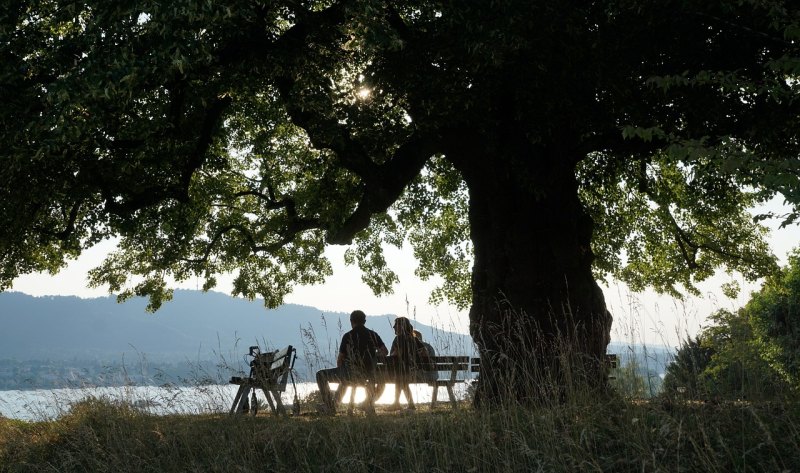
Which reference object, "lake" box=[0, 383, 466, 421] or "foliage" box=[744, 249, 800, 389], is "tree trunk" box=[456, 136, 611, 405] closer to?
"lake" box=[0, 383, 466, 421]

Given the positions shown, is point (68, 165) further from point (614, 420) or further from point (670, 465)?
point (670, 465)

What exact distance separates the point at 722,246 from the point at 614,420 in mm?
16600

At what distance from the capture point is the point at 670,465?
6406mm

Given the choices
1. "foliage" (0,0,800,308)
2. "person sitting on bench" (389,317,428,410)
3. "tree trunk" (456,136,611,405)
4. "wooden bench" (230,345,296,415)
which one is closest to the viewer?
"foliage" (0,0,800,308)

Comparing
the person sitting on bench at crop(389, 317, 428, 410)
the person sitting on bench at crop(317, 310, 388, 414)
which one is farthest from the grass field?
the person sitting on bench at crop(389, 317, 428, 410)

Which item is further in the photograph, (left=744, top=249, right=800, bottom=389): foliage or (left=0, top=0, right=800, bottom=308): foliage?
(left=744, top=249, right=800, bottom=389): foliage

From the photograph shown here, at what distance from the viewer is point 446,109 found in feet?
37.2

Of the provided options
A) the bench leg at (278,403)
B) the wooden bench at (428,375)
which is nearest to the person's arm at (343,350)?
the wooden bench at (428,375)

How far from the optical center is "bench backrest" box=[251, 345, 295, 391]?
406 inches

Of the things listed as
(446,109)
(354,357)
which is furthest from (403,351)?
(446,109)

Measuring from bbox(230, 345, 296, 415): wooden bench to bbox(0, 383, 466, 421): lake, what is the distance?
1.37ft

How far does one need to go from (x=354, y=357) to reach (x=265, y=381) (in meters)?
1.71

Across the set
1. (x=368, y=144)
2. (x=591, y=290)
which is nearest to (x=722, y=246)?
(x=591, y=290)

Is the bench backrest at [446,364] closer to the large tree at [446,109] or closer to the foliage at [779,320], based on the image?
the large tree at [446,109]
